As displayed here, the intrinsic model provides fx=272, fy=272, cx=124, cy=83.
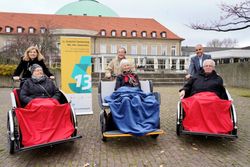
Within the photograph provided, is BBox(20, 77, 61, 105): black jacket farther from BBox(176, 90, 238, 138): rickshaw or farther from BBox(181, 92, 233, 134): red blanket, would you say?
BBox(181, 92, 233, 134): red blanket

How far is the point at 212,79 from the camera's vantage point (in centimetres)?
514

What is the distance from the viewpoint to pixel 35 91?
4.62 meters

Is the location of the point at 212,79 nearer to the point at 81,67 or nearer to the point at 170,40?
the point at 81,67

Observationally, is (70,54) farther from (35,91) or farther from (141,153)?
(141,153)

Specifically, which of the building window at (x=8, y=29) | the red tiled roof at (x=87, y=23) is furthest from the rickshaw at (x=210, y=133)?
the building window at (x=8, y=29)

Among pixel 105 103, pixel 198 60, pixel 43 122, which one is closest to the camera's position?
pixel 43 122

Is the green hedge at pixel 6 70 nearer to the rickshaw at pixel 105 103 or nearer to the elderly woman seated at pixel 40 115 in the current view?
the rickshaw at pixel 105 103

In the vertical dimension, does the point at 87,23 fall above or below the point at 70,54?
above

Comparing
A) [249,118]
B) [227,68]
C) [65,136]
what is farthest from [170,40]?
[65,136]

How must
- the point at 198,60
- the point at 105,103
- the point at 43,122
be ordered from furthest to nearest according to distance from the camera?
1. the point at 198,60
2. the point at 105,103
3. the point at 43,122

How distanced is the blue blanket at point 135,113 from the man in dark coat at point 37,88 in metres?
1.07

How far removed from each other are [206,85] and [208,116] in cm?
81

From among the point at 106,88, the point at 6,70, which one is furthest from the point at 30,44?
the point at 106,88

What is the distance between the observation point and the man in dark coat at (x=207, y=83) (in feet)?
16.6
